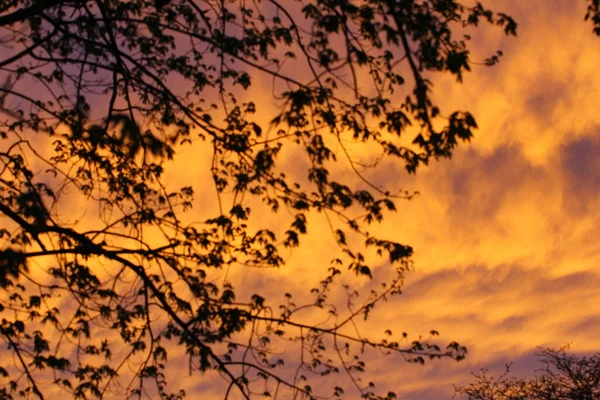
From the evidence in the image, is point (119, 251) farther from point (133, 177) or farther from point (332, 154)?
point (332, 154)

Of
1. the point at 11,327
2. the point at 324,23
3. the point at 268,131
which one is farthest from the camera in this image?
the point at 11,327

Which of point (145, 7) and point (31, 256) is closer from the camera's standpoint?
point (31, 256)

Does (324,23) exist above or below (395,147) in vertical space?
above

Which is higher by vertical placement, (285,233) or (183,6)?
(183,6)

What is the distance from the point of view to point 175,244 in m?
10.6

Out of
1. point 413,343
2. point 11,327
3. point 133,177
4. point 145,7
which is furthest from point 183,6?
point 413,343

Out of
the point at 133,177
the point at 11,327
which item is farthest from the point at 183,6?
the point at 11,327

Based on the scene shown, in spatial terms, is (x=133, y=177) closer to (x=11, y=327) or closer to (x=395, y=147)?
(x=11, y=327)

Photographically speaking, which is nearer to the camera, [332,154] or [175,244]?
[332,154]

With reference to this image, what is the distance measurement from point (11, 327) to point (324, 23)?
242 inches

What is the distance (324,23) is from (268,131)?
5.38 feet

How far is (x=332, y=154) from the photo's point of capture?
990 cm

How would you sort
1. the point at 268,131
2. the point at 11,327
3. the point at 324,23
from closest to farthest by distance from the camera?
the point at 324,23, the point at 268,131, the point at 11,327

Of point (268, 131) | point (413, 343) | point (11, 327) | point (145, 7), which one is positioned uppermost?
point (145, 7)
